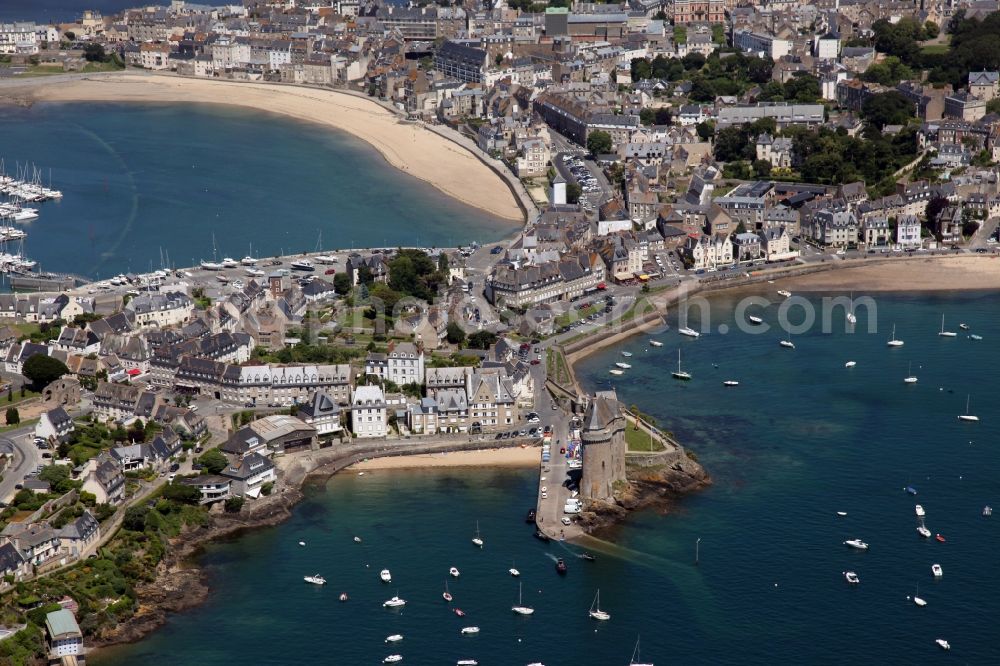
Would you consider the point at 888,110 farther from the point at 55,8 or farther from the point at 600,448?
the point at 55,8

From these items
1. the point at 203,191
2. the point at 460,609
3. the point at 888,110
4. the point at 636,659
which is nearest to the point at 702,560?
the point at 636,659

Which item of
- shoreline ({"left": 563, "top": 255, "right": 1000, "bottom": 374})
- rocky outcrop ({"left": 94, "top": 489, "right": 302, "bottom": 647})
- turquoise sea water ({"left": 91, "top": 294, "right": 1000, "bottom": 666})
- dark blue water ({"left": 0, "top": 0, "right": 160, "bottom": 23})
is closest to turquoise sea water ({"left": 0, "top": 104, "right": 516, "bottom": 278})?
shoreline ({"left": 563, "top": 255, "right": 1000, "bottom": 374})

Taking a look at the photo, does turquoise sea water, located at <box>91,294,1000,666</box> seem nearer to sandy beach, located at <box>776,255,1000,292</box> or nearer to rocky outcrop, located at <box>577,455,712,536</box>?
rocky outcrop, located at <box>577,455,712,536</box>

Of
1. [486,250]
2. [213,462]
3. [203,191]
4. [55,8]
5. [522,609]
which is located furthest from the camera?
[55,8]

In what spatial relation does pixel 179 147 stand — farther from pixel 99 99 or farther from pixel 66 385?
pixel 66 385

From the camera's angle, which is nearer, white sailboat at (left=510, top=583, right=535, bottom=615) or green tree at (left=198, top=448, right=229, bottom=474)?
white sailboat at (left=510, top=583, right=535, bottom=615)

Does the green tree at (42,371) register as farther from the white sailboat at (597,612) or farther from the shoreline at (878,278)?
the shoreline at (878,278)
